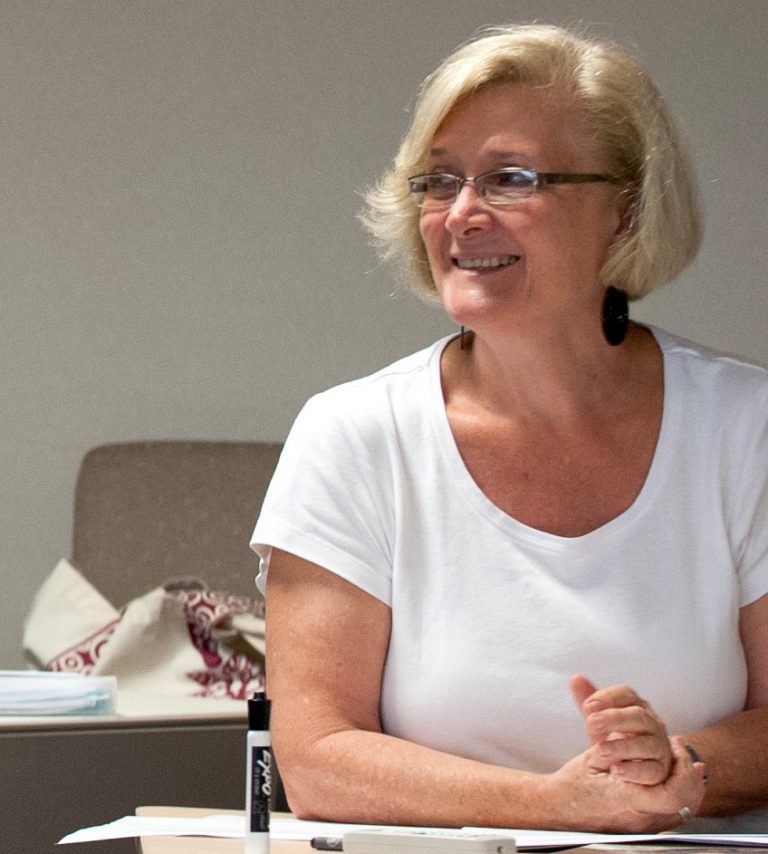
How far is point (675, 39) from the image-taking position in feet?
13.7

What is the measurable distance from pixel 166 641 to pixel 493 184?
4.97 feet

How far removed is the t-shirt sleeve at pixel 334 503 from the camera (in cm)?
166

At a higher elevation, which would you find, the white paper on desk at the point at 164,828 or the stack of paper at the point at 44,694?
the stack of paper at the point at 44,694

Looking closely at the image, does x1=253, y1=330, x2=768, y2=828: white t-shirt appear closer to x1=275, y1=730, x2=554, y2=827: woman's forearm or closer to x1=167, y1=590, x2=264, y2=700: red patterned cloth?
x1=275, y1=730, x2=554, y2=827: woman's forearm

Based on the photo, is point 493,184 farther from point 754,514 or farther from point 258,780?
point 258,780

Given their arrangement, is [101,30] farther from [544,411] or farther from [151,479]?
[544,411]

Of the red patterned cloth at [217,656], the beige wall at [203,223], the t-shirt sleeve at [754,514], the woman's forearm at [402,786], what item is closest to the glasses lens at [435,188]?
the t-shirt sleeve at [754,514]

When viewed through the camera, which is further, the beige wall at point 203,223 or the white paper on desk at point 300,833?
the beige wall at point 203,223

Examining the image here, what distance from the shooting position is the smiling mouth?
177 centimetres

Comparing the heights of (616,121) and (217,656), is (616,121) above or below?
above

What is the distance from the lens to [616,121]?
1.83 m

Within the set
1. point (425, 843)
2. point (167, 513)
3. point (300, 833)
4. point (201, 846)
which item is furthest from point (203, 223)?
point (425, 843)

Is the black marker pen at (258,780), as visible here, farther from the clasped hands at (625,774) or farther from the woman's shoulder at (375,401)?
the woman's shoulder at (375,401)

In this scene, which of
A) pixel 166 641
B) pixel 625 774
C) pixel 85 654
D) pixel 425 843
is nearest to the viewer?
pixel 425 843
